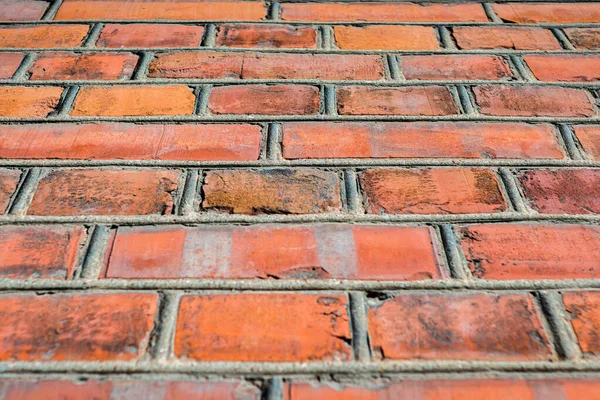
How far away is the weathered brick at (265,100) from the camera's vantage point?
0.81 metres

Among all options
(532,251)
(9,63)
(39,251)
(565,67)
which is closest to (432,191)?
(532,251)

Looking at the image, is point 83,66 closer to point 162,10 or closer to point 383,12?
point 162,10

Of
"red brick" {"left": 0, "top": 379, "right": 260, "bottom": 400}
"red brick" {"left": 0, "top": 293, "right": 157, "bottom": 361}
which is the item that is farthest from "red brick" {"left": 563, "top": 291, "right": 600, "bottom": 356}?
"red brick" {"left": 0, "top": 293, "right": 157, "bottom": 361}

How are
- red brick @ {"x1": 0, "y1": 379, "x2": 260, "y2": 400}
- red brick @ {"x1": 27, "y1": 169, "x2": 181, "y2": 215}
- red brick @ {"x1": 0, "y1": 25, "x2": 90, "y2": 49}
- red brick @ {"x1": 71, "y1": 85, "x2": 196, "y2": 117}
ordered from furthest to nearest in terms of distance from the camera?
red brick @ {"x1": 0, "y1": 25, "x2": 90, "y2": 49} → red brick @ {"x1": 71, "y1": 85, "x2": 196, "y2": 117} → red brick @ {"x1": 27, "y1": 169, "x2": 181, "y2": 215} → red brick @ {"x1": 0, "y1": 379, "x2": 260, "y2": 400}

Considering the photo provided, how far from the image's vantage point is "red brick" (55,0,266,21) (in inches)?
38.2

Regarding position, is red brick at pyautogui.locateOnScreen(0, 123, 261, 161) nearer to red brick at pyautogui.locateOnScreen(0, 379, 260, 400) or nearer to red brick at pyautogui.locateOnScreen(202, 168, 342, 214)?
red brick at pyautogui.locateOnScreen(202, 168, 342, 214)

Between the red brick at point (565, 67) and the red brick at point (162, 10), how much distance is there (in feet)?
1.56

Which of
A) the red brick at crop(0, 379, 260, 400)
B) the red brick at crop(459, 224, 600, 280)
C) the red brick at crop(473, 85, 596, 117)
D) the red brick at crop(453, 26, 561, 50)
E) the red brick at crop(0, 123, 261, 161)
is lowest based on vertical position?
the red brick at crop(0, 379, 260, 400)

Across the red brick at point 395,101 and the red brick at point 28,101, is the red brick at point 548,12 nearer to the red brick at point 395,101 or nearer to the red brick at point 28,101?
the red brick at point 395,101

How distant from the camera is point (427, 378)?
56 cm

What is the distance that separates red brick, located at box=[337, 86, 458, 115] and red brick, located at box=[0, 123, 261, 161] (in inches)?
5.9

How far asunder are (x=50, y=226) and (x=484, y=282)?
0.53 metres

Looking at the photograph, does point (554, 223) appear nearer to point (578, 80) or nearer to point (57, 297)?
point (578, 80)

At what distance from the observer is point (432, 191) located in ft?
2.34
